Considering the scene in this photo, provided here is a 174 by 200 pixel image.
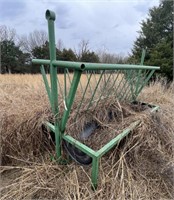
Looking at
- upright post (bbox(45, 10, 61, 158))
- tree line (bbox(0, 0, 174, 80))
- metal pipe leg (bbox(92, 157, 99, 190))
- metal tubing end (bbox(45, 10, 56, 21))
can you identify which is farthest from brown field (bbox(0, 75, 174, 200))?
tree line (bbox(0, 0, 174, 80))

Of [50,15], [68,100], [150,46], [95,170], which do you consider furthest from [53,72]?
[150,46]

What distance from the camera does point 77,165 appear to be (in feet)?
7.20

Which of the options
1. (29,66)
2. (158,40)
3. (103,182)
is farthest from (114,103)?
(29,66)

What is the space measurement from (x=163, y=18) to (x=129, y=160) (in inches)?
371

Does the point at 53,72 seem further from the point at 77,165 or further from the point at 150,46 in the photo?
the point at 150,46

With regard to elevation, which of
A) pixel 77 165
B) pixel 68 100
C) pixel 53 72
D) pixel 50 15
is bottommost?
pixel 77 165

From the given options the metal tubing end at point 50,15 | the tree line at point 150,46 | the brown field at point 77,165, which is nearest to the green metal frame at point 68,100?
the metal tubing end at point 50,15

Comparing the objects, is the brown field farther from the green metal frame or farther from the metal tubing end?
the metal tubing end

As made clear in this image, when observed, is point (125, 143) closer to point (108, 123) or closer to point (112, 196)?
point (108, 123)

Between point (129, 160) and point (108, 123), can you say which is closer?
point (129, 160)

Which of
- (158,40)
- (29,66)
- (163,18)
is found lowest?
(29,66)

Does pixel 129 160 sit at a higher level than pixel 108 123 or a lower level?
lower

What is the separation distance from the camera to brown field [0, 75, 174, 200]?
1960 mm

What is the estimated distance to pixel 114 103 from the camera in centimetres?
276
